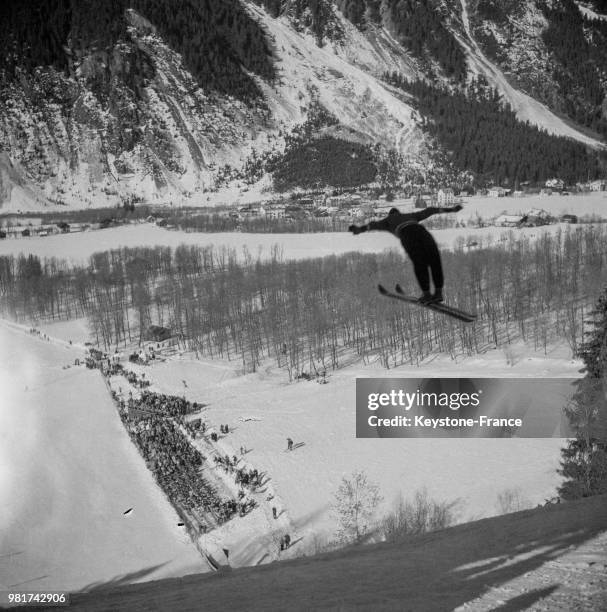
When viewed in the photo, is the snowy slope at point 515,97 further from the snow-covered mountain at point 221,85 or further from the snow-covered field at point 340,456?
the snow-covered field at point 340,456

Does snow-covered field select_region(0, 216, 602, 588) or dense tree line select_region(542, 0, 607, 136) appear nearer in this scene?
snow-covered field select_region(0, 216, 602, 588)

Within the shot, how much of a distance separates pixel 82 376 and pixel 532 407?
11900mm

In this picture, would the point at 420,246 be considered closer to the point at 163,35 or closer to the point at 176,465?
the point at 176,465

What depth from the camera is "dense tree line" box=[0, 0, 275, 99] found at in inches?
1848

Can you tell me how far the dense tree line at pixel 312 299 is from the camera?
15070 mm

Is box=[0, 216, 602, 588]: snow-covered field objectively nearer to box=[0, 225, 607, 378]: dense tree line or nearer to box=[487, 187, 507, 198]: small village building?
box=[487, 187, 507, 198]: small village building

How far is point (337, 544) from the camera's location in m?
8.64

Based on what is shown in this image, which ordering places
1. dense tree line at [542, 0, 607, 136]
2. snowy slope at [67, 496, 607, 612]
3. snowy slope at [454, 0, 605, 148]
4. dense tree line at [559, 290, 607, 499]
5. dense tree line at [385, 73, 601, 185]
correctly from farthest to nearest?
snowy slope at [454, 0, 605, 148] < dense tree line at [542, 0, 607, 136] < dense tree line at [385, 73, 601, 185] < dense tree line at [559, 290, 607, 499] < snowy slope at [67, 496, 607, 612]

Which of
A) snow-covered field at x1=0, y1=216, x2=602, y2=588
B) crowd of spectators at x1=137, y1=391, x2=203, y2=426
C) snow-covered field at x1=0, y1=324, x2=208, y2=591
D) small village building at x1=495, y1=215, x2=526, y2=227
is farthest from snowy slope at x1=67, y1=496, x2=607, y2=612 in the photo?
small village building at x1=495, y1=215, x2=526, y2=227

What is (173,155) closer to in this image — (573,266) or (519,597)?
(573,266)

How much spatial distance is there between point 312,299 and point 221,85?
4381cm

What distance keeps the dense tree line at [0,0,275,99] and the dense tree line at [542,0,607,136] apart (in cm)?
2826

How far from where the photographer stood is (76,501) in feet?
33.7

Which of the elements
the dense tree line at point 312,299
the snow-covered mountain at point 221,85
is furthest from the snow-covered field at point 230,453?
the snow-covered mountain at point 221,85
